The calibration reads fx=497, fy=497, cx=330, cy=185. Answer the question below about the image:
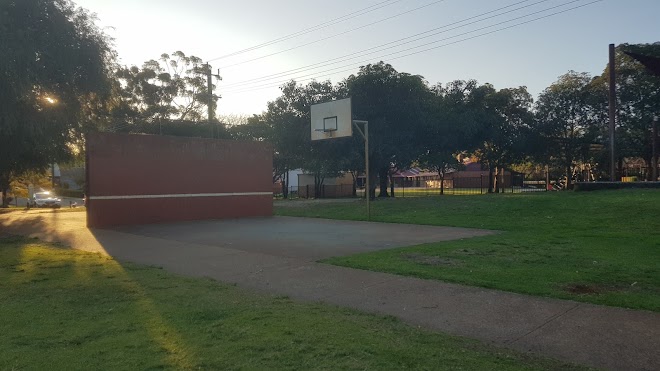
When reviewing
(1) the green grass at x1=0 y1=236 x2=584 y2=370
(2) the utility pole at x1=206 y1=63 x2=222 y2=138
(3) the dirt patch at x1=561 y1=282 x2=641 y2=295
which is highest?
(2) the utility pole at x1=206 y1=63 x2=222 y2=138

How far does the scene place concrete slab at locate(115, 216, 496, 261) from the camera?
12609 millimetres

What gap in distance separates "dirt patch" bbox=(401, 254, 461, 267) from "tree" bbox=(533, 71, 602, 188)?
31904 millimetres

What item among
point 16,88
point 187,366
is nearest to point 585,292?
point 187,366

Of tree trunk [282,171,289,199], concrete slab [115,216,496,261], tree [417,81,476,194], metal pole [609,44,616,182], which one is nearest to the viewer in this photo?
concrete slab [115,216,496,261]

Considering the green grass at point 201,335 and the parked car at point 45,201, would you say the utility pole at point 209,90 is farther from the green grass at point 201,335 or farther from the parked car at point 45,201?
the green grass at point 201,335

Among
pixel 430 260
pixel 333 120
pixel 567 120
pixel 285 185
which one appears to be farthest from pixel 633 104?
pixel 430 260

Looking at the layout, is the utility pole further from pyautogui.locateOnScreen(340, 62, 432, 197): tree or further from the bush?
the bush

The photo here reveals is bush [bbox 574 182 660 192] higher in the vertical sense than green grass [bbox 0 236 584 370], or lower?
higher

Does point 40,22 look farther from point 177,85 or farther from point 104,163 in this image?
point 177,85

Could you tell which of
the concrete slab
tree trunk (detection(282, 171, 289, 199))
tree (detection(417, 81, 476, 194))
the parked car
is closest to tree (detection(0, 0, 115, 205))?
the concrete slab

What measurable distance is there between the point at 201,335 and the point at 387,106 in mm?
28006

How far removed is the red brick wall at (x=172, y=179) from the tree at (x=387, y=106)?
8.27 metres

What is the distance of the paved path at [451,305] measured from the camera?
4969 millimetres

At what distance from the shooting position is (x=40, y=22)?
16.2 metres
